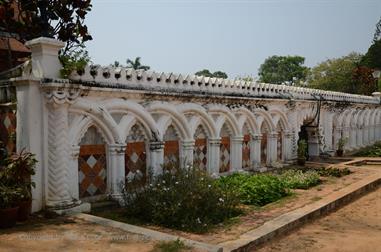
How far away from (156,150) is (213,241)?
133 inches

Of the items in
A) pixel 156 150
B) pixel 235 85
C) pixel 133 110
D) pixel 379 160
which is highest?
pixel 235 85

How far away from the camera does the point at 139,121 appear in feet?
28.2

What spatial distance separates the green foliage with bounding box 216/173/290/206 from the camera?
8.61 metres

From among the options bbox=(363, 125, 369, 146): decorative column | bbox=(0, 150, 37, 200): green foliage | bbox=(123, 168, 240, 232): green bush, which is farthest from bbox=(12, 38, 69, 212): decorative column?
bbox=(363, 125, 369, 146): decorative column

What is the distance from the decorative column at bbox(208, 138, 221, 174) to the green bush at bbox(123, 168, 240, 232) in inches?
115

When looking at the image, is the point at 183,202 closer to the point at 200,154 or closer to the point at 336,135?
the point at 200,154

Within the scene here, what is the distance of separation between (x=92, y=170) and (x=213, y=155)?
3856 mm

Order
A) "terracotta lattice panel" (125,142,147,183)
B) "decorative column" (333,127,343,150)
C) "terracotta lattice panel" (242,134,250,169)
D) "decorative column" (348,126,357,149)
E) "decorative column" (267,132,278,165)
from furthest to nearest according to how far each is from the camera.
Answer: "decorative column" (348,126,357,149) < "decorative column" (333,127,343,150) < "decorative column" (267,132,278,165) < "terracotta lattice panel" (242,134,250,169) < "terracotta lattice panel" (125,142,147,183)

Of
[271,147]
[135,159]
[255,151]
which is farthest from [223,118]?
[135,159]

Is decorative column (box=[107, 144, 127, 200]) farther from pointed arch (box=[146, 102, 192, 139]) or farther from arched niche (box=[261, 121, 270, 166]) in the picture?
arched niche (box=[261, 121, 270, 166])

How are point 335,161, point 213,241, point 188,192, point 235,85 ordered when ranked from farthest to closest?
point 335,161 → point 235,85 → point 188,192 → point 213,241

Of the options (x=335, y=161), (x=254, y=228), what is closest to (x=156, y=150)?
(x=254, y=228)

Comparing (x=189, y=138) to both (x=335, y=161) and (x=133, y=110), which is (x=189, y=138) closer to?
(x=133, y=110)

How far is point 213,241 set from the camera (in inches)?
229
